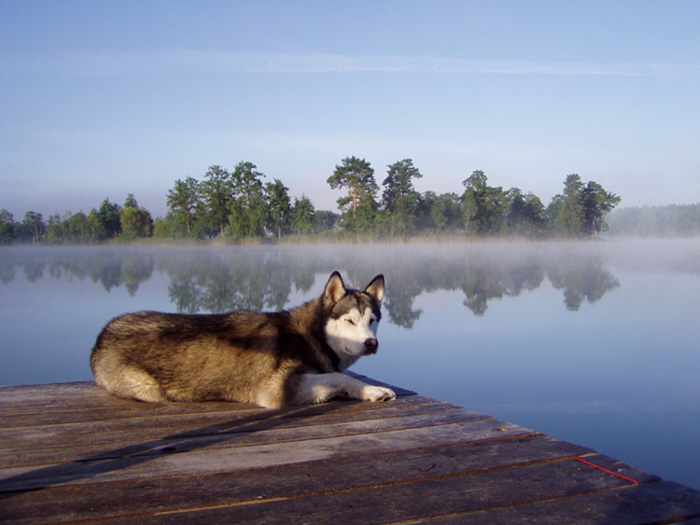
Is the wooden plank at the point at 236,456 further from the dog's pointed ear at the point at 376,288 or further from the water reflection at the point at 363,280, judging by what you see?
the water reflection at the point at 363,280

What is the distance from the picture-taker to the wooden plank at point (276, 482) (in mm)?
2197

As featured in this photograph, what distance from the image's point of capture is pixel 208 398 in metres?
4.22

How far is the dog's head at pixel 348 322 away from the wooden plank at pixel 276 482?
62.2 inches

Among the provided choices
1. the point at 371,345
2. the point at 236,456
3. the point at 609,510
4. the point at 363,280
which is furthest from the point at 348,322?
the point at 363,280

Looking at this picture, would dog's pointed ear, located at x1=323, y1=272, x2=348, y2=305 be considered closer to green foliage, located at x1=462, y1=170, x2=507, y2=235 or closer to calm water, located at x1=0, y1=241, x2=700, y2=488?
calm water, located at x1=0, y1=241, x2=700, y2=488

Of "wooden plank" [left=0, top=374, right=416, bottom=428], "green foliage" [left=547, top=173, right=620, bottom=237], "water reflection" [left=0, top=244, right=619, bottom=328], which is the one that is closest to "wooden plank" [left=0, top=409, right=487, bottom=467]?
"wooden plank" [left=0, top=374, right=416, bottom=428]

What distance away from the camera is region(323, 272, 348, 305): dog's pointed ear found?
477 cm

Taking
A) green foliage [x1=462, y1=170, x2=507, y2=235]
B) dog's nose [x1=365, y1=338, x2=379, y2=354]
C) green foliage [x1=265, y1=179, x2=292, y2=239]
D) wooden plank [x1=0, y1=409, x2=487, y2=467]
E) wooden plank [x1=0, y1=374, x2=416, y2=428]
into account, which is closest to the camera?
wooden plank [x1=0, y1=409, x2=487, y2=467]

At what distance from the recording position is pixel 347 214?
186ft

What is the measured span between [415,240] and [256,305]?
40467 millimetres

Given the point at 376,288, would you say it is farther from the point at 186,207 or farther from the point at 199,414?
the point at 186,207

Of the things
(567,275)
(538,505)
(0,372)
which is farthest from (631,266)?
(538,505)

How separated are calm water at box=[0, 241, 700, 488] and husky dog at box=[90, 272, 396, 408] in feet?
12.1

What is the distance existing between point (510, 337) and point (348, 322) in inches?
345
